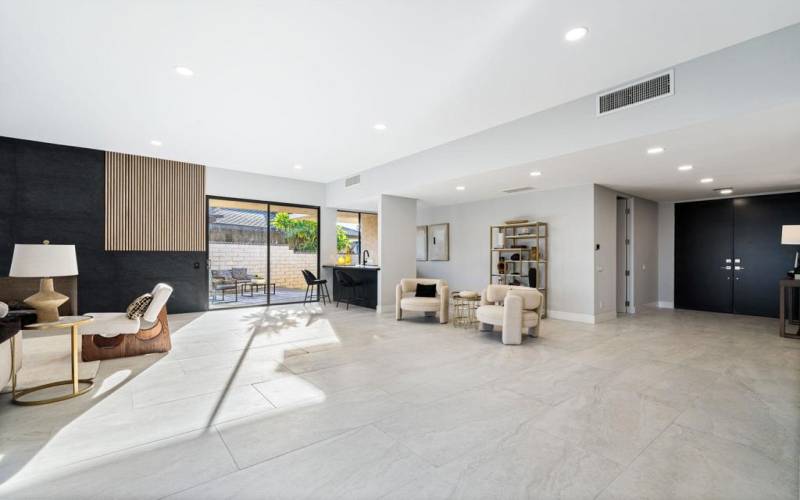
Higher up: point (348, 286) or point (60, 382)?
point (348, 286)

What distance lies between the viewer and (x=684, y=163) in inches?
200

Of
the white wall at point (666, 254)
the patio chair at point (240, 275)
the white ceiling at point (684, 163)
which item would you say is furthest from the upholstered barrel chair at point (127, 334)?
the white wall at point (666, 254)

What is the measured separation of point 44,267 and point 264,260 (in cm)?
547

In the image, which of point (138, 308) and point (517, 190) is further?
point (517, 190)

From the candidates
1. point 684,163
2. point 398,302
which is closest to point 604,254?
point 684,163

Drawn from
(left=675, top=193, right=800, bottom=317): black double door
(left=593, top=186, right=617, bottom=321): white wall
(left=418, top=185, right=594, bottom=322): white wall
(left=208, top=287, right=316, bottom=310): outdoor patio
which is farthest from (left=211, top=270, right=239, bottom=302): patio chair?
(left=675, top=193, right=800, bottom=317): black double door

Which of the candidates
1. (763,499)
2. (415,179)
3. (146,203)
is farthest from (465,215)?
(763,499)

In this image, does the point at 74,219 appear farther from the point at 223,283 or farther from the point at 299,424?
the point at 299,424

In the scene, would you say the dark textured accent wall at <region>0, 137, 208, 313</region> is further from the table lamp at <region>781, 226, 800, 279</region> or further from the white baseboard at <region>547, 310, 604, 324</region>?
the table lamp at <region>781, 226, 800, 279</region>

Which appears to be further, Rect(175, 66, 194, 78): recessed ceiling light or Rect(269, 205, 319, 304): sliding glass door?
Rect(269, 205, 319, 304): sliding glass door

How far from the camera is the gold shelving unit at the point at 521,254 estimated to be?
7414mm

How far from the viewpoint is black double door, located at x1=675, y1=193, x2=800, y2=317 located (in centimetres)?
730

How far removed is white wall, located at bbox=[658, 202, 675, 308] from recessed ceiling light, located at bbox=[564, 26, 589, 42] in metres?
7.58

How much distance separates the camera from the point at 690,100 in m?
3.57
